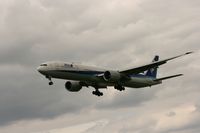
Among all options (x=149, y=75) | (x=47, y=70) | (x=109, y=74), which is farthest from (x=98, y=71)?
(x=149, y=75)

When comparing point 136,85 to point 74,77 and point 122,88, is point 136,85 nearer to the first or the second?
point 122,88

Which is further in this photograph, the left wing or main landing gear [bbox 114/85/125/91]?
main landing gear [bbox 114/85/125/91]

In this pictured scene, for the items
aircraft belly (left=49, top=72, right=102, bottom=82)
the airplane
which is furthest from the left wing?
aircraft belly (left=49, top=72, right=102, bottom=82)

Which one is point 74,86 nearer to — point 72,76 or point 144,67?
point 72,76

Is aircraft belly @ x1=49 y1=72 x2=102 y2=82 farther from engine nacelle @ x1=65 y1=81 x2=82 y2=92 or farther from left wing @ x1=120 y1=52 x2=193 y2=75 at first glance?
engine nacelle @ x1=65 y1=81 x2=82 y2=92

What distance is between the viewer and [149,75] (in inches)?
4727

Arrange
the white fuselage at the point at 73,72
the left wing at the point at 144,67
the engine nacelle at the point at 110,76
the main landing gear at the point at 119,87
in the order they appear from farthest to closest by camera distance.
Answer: the main landing gear at the point at 119,87, the engine nacelle at the point at 110,76, the left wing at the point at 144,67, the white fuselage at the point at 73,72

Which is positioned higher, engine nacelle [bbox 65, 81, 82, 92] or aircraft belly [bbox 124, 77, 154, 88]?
engine nacelle [bbox 65, 81, 82, 92]

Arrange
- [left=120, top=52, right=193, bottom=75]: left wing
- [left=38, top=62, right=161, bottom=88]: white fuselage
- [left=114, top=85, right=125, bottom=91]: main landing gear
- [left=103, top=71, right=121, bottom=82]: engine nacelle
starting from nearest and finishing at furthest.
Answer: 1. [left=38, top=62, right=161, bottom=88]: white fuselage
2. [left=120, top=52, right=193, bottom=75]: left wing
3. [left=103, top=71, right=121, bottom=82]: engine nacelle
4. [left=114, top=85, right=125, bottom=91]: main landing gear

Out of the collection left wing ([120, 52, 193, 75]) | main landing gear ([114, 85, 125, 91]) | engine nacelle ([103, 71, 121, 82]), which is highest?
left wing ([120, 52, 193, 75])

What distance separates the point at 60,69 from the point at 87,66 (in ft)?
16.3

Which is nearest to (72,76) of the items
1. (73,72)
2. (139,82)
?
(73,72)

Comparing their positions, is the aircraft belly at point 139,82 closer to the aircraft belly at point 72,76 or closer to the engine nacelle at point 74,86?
the aircraft belly at point 72,76

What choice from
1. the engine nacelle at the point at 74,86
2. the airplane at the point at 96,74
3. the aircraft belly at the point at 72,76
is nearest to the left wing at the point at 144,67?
the airplane at the point at 96,74
